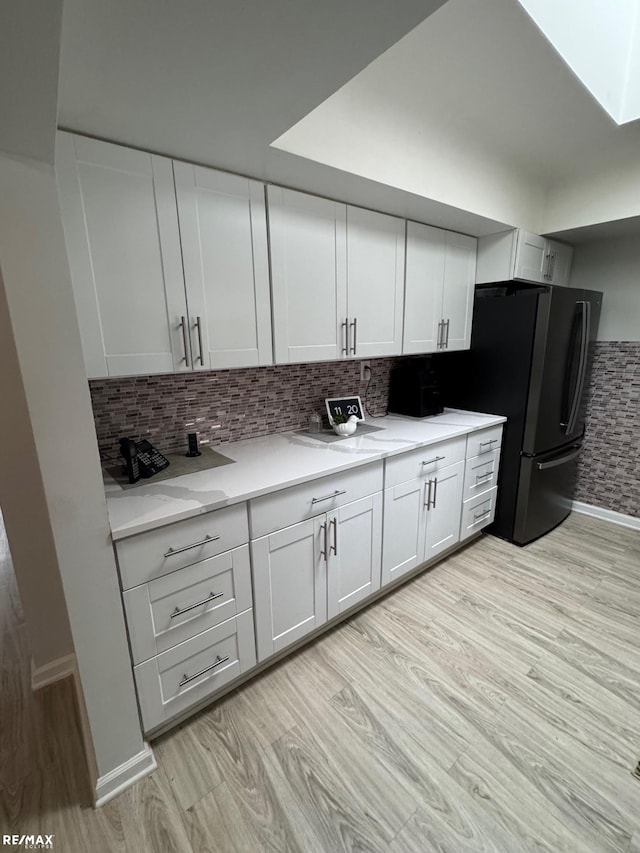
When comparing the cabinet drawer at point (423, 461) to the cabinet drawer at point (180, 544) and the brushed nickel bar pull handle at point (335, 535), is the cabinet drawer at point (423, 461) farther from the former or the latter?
the cabinet drawer at point (180, 544)

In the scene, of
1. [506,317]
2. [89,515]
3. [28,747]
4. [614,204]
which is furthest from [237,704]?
[614,204]

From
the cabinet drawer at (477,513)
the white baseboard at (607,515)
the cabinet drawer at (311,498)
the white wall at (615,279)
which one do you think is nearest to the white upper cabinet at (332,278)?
the cabinet drawer at (311,498)

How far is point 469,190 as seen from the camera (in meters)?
2.06

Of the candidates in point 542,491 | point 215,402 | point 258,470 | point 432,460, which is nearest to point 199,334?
point 215,402

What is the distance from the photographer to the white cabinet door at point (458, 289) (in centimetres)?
248

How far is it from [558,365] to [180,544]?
2.54 m

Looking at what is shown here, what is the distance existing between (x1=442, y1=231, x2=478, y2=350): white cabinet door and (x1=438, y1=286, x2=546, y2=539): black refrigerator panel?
0.09 m

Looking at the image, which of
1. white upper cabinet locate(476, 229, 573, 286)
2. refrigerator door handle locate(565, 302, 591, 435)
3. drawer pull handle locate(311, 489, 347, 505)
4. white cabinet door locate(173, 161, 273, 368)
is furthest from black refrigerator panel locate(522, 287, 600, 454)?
white cabinet door locate(173, 161, 273, 368)

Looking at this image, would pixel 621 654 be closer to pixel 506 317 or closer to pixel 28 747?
pixel 506 317

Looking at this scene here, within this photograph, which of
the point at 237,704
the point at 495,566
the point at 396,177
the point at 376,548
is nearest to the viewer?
the point at 237,704

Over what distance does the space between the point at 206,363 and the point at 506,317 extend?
2053 mm

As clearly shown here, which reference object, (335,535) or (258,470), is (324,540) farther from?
(258,470)

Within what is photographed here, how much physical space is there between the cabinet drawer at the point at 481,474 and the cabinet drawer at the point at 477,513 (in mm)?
49

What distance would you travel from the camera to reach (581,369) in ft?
8.57
